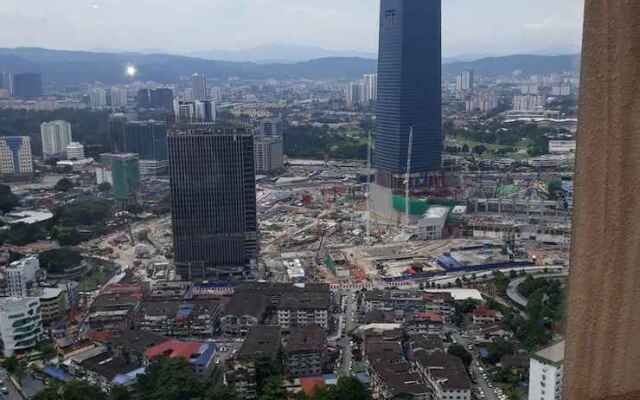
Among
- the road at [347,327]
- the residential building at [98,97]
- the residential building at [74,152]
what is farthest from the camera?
the residential building at [98,97]

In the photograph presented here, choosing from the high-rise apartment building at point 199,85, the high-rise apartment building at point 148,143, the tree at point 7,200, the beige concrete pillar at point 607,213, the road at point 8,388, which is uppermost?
the high-rise apartment building at point 199,85

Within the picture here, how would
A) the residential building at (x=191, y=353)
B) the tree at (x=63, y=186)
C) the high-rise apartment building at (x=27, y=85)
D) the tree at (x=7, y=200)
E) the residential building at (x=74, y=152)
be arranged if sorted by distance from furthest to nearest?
1. the high-rise apartment building at (x=27, y=85)
2. the residential building at (x=74, y=152)
3. the tree at (x=63, y=186)
4. the tree at (x=7, y=200)
5. the residential building at (x=191, y=353)

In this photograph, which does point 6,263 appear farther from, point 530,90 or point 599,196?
point 530,90

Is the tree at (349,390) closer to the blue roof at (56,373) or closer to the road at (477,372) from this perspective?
the road at (477,372)

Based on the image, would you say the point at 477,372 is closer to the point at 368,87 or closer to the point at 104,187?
the point at 104,187

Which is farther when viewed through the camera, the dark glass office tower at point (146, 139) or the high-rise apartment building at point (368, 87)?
the high-rise apartment building at point (368, 87)

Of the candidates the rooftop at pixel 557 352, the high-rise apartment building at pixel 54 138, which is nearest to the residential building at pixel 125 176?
the high-rise apartment building at pixel 54 138
